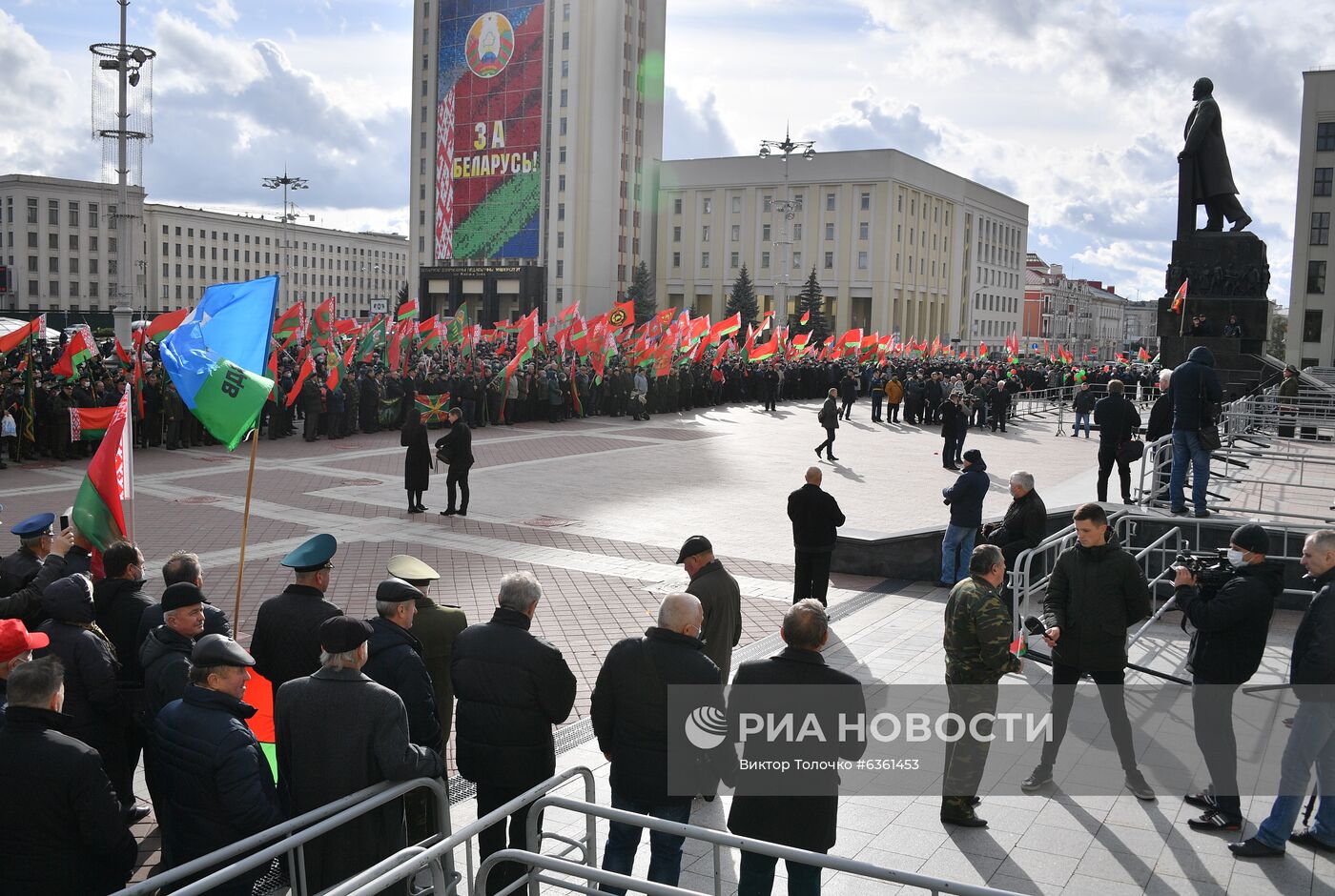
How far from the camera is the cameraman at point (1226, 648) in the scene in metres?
5.79

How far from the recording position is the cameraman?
579 centimetres

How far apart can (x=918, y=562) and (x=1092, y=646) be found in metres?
6.32

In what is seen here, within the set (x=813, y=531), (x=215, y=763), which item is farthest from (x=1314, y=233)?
(x=215, y=763)

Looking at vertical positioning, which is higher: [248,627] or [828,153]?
[828,153]

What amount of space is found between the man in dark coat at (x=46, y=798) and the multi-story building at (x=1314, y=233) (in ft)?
248

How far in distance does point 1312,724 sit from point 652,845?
11.3 ft

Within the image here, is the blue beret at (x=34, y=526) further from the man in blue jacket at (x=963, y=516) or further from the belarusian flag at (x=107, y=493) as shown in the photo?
the man in blue jacket at (x=963, y=516)

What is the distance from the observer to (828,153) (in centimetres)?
9044

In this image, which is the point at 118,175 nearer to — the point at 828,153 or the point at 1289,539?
the point at 1289,539

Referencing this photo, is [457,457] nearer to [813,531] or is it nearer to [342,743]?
[813,531]

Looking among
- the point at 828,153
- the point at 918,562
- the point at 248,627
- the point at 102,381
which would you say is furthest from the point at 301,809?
the point at 828,153

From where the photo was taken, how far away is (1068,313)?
514 ft

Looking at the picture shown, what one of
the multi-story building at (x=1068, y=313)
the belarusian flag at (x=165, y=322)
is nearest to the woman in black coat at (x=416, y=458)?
the belarusian flag at (x=165, y=322)

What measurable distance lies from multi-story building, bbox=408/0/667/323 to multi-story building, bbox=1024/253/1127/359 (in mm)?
58059
